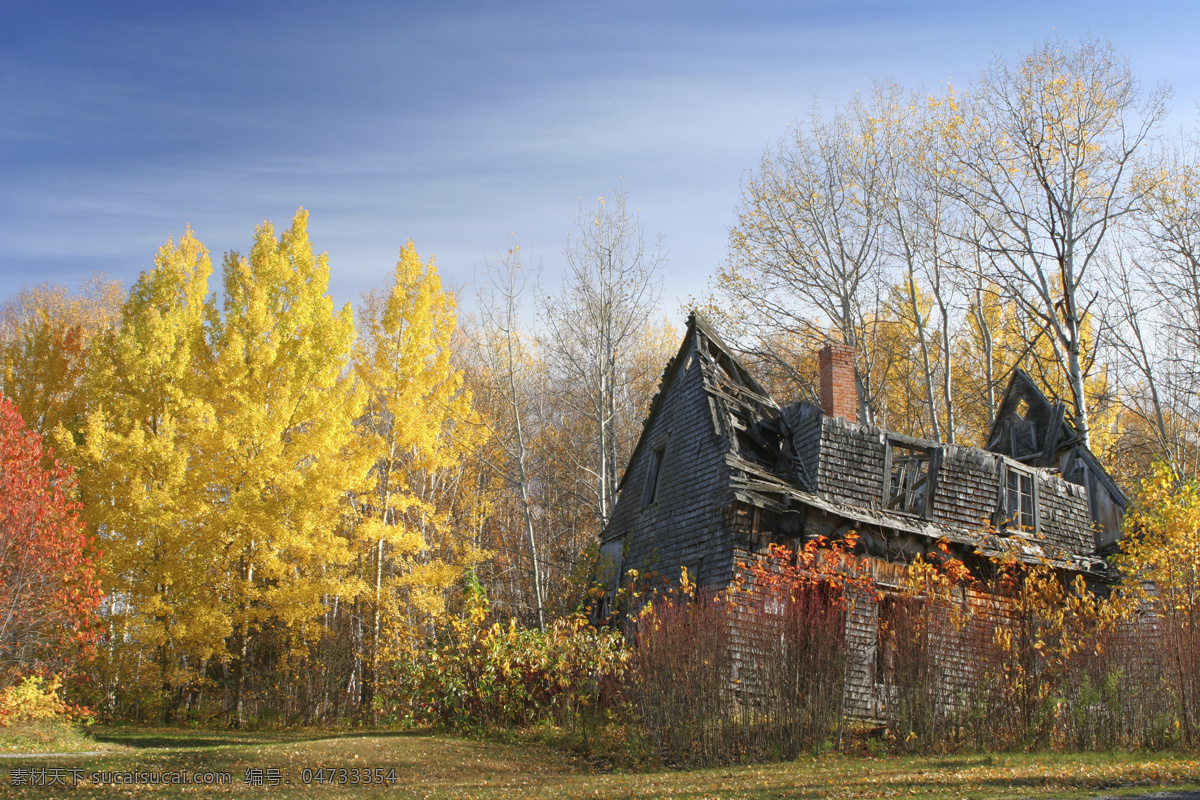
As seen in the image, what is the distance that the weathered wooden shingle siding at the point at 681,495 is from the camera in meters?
14.5

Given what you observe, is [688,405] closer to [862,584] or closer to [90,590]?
[862,584]

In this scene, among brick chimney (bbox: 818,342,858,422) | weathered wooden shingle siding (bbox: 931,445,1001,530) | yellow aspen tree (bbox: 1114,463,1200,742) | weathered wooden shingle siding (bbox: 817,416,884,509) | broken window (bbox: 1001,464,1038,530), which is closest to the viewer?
yellow aspen tree (bbox: 1114,463,1200,742)

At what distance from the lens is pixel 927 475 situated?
48.6ft

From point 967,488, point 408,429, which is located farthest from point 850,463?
point 408,429

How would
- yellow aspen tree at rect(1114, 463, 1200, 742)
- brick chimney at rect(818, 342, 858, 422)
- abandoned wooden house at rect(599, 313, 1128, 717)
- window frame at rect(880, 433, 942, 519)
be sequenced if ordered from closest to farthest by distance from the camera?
yellow aspen tree at rect(1114, 463, 1200, 742), abandoned wooden house at rect(599, 313, 1128, 717), window frame at rect(880, 433, 942, 519), brick chimney at rect(818, 342, 858, 422)

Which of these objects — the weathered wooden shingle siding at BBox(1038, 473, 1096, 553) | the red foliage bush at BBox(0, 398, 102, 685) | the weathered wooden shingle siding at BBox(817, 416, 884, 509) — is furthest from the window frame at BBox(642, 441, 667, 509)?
the red foliage bush at BBox(0, 398, 102, 685)

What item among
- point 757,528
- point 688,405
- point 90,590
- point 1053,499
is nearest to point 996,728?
point 757,528

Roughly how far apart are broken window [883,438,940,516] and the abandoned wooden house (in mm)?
26

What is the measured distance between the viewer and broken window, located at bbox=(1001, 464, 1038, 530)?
50.0ft

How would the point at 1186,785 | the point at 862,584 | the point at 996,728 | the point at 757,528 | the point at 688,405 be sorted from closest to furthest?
the point at 1186,785 < the point at 996,728 < the point at 862,584 < the point at 757,528 < the point at 688,405

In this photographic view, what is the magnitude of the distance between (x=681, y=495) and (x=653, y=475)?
1.84 m

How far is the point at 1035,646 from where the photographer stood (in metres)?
10.2

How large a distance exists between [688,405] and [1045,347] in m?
19.8

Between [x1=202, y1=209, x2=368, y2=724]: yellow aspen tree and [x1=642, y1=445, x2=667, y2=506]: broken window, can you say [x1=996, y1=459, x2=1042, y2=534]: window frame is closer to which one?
[x1=642, y1=445, x2=667, y2=506]: broken window
